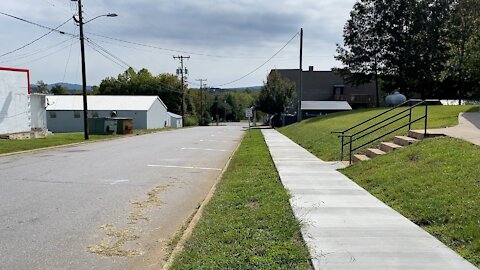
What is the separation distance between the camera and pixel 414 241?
5.19 m

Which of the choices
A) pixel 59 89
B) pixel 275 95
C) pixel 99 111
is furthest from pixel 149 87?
pixel 275 95

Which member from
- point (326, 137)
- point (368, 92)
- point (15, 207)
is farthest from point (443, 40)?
point (368, 92)

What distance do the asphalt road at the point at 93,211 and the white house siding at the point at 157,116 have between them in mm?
47597

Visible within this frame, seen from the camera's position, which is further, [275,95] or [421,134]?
[275,95]

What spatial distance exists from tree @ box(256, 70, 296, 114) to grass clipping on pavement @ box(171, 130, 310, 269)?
5279 centimetres

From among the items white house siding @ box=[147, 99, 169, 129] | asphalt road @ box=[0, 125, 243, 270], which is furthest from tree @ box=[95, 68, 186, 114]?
asphalt road @ box=[0, 125, 243, 270]

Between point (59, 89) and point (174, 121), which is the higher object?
point (59, 89)

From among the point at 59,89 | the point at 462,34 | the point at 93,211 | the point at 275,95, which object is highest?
the point at 59,89

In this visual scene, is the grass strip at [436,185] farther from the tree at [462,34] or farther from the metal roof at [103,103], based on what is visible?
the metal roof at [103,103]

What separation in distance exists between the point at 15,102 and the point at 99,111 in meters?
29.3

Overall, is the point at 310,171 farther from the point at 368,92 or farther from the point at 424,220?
the point at 368,92

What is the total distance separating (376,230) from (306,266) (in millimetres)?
1636

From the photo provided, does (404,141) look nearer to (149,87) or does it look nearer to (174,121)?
(174,121)

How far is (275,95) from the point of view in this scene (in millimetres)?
61125
